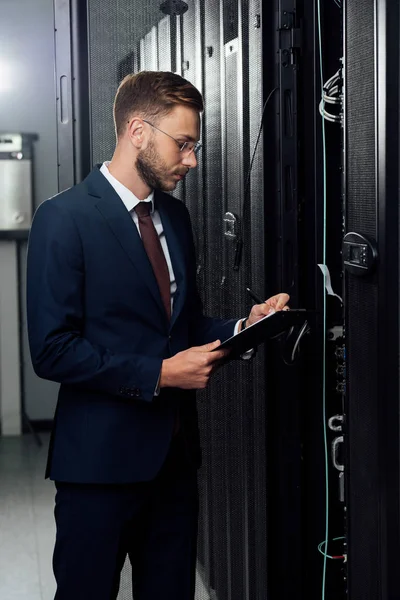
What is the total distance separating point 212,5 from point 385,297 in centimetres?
133

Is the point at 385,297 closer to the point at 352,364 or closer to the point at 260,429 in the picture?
the point at 352,364

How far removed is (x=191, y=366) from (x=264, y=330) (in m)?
0.17

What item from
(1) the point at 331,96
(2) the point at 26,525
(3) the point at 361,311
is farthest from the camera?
(2) the point at 26,525

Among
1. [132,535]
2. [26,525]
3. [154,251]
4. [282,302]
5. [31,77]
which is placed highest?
[31,77]

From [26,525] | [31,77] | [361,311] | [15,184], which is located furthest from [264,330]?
[31,77]

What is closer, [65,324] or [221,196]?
[65,324]

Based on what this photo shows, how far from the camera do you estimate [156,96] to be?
1.95m

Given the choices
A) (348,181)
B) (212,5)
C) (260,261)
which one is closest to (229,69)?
(212,5)

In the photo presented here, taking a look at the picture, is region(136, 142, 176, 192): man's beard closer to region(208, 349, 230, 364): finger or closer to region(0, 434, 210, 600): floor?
region(208, 349, 230, 364): finger

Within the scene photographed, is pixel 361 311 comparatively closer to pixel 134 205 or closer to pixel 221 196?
pixel 134 205

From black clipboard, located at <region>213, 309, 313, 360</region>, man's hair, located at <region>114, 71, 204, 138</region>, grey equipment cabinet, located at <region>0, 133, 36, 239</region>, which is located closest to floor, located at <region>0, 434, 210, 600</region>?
black clipboard, located at <region>213, 309, 313, 360</region>

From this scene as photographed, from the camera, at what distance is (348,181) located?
5.56 feet

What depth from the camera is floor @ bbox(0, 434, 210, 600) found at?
10.8 ft

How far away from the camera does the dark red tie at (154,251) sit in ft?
6.48
